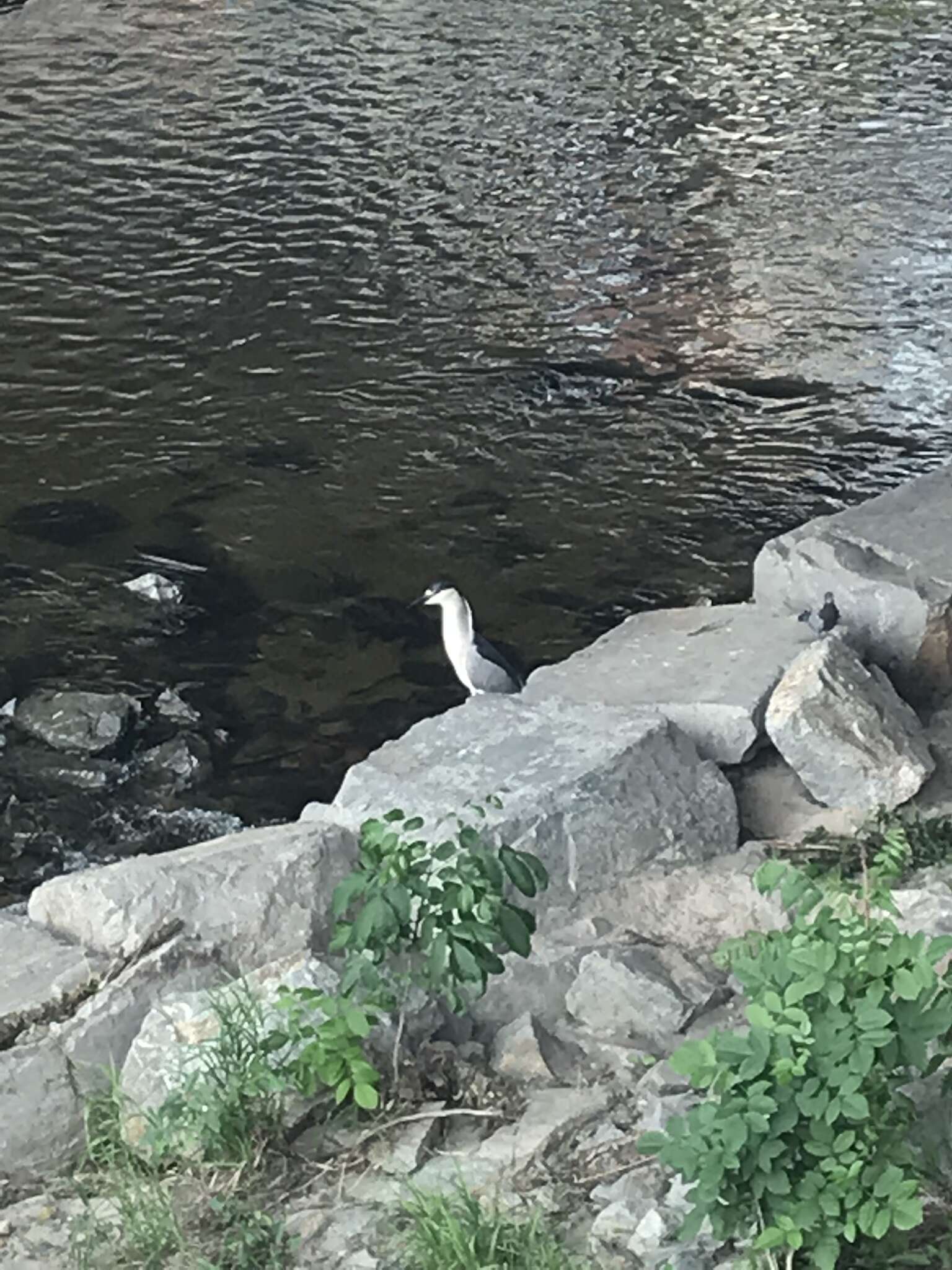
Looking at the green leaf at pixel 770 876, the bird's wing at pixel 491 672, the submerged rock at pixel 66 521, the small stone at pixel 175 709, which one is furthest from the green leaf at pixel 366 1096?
the submerged rock at pixel 66 521

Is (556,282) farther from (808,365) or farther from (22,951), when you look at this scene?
(22,951)

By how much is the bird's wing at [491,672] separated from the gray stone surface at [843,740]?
1536mm

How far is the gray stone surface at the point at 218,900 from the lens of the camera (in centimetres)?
476

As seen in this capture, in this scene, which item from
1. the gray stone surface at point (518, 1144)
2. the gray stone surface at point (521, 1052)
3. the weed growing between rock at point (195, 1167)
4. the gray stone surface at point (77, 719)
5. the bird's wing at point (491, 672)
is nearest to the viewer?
the weed growing between rock at point (195, 1167)

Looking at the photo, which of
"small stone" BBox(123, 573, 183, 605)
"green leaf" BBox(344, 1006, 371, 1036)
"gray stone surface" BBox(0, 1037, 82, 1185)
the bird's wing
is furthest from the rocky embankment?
"small stone" BBox(123, 573, 183, 605)

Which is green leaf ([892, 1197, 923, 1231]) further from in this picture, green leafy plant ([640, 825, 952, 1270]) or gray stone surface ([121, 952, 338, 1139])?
gray stone surface ([121, 952, 338, 1139])

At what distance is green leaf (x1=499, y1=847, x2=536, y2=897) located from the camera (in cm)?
411

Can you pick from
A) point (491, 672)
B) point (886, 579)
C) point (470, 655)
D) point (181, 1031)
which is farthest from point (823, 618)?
point (181, 1031)

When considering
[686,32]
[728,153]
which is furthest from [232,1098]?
[686,32]

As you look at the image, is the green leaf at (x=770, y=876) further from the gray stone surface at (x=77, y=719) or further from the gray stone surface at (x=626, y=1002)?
the gray stone surface at (x=77, y=719)

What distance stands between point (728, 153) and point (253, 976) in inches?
465

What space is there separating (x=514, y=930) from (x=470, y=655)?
3077mm

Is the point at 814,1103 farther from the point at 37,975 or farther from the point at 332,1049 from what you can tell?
the point at 37,975

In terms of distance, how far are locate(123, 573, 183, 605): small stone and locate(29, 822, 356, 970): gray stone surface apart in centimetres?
351
